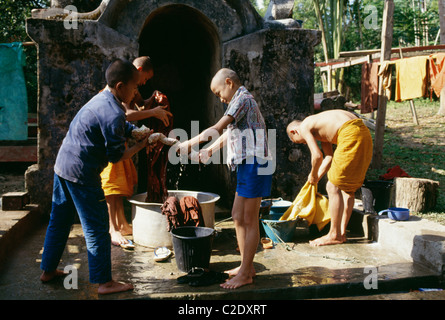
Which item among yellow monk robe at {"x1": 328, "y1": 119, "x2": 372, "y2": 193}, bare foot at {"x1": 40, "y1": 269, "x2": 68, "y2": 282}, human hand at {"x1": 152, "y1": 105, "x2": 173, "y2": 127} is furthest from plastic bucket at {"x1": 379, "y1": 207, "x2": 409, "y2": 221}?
bare foot at {"x1": 40, "y1": 269, "x2": 68, "y2": 282}

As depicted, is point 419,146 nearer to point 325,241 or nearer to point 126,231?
point 325,241

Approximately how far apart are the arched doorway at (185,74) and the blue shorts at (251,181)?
2.95 metres

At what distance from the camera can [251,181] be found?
341cm

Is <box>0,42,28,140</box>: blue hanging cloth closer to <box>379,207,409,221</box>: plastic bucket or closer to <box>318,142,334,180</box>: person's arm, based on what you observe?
<box>318,142,334,180</box>: person's arm

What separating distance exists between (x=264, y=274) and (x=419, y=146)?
28.2ft

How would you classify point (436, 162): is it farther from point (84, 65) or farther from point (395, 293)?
point (84, 65)

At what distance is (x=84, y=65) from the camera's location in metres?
5.41

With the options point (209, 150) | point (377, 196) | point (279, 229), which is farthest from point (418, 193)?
point (209, 150)

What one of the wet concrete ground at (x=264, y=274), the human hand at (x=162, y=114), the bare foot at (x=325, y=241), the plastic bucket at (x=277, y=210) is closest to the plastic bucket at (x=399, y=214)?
the wet concrete ground at (x=264, y=274)

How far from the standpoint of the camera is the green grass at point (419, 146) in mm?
7909

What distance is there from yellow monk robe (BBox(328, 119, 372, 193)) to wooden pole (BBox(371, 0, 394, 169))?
3.90 m
